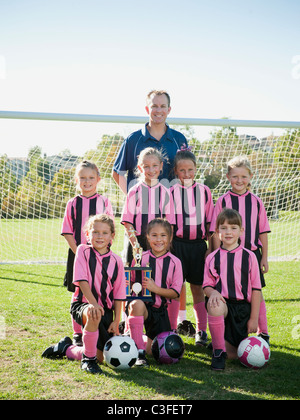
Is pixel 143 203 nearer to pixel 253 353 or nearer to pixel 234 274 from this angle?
pixel 234 274

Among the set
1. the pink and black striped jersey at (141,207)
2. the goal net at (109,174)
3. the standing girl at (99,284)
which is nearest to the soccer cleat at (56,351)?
the standing girl at (99,284)

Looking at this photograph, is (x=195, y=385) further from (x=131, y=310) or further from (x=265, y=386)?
(x=131, y=310)

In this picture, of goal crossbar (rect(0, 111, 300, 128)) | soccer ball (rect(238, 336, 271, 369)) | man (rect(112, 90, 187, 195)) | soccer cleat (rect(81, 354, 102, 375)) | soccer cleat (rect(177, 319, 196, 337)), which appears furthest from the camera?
goal crossbar (rect(0, 111, 300, 128))

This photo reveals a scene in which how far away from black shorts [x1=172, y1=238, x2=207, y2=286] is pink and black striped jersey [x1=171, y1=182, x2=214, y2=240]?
62 mm

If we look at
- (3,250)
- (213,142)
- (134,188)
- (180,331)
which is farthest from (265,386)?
(3,250)

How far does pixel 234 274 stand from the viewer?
3293mm

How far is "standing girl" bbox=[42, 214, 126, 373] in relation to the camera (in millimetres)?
3131

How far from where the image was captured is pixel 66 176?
9.03 meters

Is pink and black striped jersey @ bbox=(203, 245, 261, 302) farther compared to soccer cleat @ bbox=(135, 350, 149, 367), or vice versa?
pink and black striped jersey @ bbox=(203, 245, 261, 302)

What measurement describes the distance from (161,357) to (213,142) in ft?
18.6

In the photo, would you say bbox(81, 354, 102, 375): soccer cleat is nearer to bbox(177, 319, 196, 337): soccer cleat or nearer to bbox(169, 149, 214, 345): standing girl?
bbox(169, 149, 214, 345): standing girl

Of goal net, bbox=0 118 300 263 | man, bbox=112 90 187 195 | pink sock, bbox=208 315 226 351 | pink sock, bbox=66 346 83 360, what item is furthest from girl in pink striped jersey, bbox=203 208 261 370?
goal net, bbox=0 118 300 263

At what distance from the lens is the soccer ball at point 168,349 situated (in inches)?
122

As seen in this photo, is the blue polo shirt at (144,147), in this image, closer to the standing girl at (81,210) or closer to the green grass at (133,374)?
the standing girl at (81,210)
